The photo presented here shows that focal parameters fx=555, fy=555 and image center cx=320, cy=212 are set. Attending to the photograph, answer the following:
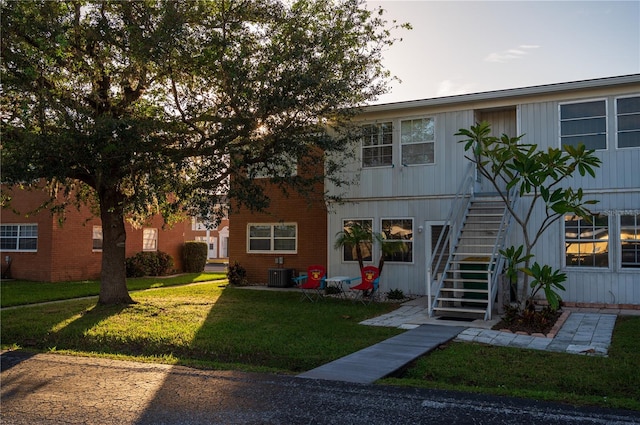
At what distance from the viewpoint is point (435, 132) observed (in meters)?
15.0

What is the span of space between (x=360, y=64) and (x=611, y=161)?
247 inches

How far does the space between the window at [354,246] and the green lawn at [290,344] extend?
2.09 metres

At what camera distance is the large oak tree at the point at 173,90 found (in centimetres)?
1058

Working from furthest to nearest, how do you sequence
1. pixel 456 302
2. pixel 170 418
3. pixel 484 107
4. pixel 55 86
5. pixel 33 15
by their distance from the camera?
1. pixel 484 107
2. pixel 456 302
3. pixel 55 86
4. pixel 33 15
5. pixel 170 418

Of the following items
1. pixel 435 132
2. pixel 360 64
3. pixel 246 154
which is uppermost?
pixel 360 64

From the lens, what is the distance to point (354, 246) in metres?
15.7

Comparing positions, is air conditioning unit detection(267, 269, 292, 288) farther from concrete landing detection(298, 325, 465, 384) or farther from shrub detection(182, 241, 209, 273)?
shrub detection(182, 241, 209, 273)

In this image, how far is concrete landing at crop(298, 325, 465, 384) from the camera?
6996 mm

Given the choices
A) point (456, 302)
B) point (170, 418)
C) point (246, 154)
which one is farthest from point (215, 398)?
point (456, 302)

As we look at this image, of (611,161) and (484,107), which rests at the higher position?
(484,107)

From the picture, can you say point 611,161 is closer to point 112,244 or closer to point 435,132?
point 435,132

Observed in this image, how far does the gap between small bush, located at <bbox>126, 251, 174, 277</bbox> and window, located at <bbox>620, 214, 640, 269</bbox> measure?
1845 cm

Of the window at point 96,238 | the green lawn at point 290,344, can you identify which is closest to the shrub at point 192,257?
the window at point 96,238

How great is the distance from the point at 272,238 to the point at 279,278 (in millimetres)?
1761
